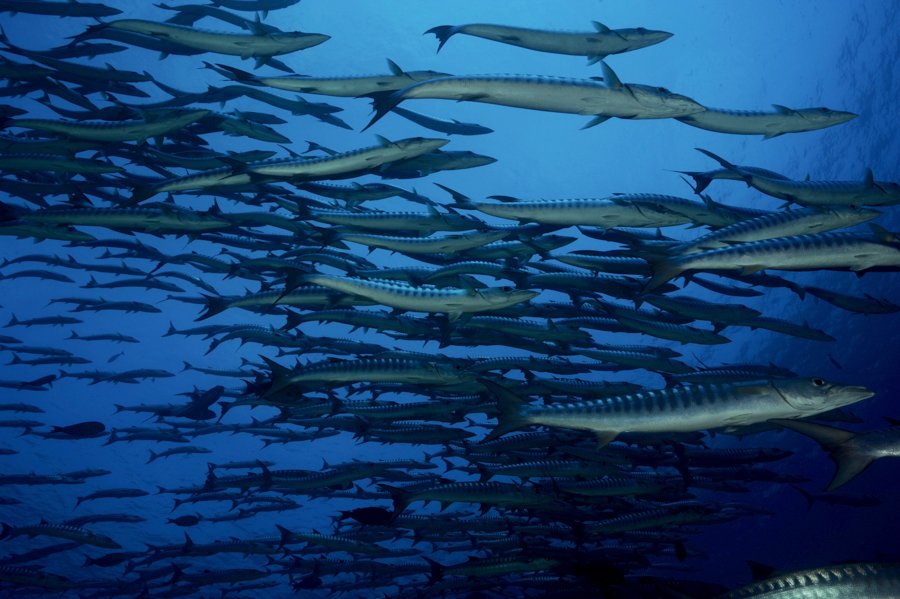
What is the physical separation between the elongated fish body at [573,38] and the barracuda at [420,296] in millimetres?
2226

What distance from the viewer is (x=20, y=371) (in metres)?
38.9

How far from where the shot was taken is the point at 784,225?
4.59 meters

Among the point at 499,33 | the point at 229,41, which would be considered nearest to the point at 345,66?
the point at 229,41

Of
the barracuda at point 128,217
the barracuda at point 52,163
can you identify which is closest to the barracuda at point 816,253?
the barracuda at point 128,217

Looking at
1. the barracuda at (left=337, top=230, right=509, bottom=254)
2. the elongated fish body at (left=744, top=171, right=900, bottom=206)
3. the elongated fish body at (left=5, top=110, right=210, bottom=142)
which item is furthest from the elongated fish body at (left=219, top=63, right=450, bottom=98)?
the elongated fish body at (left=744, top=171, right=900, bottom=206)

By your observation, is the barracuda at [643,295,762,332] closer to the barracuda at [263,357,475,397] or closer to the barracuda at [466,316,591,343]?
the barracuda at [466,316,591,343]

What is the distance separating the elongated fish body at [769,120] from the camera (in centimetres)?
495

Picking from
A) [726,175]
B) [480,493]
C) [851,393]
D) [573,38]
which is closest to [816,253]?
[851,393]

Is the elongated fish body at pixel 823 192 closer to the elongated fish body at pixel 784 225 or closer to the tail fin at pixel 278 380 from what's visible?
the elongated fish body at pixel 784 225

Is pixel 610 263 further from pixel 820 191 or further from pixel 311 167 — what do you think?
pixel 311 167

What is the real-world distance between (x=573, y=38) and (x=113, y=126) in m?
4.71

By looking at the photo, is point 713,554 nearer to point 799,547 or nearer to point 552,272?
point 799,547

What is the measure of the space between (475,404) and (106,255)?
323 inches

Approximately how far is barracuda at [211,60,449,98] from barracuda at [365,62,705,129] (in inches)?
26.9
